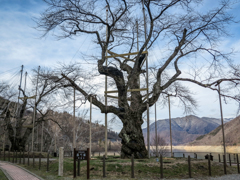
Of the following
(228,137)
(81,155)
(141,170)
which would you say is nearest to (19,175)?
(81,155)

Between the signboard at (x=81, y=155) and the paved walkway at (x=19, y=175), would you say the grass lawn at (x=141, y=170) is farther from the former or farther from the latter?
the signboard at (x=81, y=155)

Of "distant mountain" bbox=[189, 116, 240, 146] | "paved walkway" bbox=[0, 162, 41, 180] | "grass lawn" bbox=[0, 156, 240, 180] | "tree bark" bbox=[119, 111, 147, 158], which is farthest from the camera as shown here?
"distant mountain" bbox=[189, 116, 240, 146]

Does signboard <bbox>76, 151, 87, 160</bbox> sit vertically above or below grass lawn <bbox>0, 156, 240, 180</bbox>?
above

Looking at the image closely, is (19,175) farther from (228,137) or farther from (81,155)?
→ (228,137)

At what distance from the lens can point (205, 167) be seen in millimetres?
14148

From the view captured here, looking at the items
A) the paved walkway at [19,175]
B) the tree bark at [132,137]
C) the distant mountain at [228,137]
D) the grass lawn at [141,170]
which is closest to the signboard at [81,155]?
the grass lawn at [141,170]

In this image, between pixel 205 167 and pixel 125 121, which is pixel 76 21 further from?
pixel 205 167

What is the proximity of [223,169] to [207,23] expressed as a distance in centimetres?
1073

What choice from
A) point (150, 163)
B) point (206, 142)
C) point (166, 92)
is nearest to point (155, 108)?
point (166, 92)

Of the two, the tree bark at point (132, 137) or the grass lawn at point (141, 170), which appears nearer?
the grass lawn at point (141, 170)

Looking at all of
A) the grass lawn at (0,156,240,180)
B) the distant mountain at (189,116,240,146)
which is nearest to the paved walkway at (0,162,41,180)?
the grass lawn at (0,156,240,180)

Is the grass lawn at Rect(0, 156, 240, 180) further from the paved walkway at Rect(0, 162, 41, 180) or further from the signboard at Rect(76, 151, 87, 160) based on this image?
the signboard at Rect(76, 151, 87, 160)

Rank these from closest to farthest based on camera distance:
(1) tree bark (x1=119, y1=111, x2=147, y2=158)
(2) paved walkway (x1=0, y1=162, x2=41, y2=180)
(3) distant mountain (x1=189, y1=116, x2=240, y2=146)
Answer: (2) paved walkway (x1=0, y1=162, x2=41, y2=180) → (1) tree bark (x1=119, y1=111, x2=147, y2=158) → (3) distant mountain (x1=189, y1=116, x2=240, y2=146)

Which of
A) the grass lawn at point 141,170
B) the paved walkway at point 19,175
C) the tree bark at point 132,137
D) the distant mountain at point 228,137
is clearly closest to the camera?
the grass lawn at point 141,170
